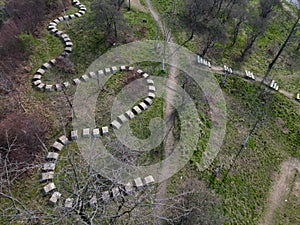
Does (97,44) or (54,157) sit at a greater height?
(97,44)

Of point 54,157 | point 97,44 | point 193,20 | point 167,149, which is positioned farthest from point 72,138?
point 193,20

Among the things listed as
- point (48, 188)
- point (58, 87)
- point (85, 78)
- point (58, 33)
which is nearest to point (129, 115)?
point (85, 78)

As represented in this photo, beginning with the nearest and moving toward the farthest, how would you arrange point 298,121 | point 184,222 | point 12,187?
point 184,222
point 12,187
point 298,121

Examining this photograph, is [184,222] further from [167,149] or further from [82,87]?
[82,87]

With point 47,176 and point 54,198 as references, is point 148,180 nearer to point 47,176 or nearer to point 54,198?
point 54,198

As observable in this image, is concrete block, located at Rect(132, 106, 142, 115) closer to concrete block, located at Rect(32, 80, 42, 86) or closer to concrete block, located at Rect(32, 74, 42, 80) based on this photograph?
concrete block, located at Rect(32, 80, 42, 86)

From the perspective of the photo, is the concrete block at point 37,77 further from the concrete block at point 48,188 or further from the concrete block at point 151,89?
the concrete block at point 48,188
